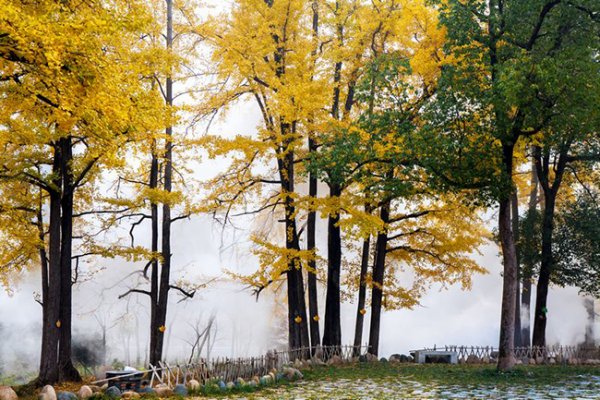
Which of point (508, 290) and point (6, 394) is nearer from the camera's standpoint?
point (6, 394)

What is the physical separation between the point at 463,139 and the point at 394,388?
6361mm

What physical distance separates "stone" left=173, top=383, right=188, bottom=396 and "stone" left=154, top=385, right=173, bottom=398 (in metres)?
0.10

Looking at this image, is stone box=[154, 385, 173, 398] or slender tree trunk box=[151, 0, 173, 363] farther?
slender tree trunk box=[151, 0, 173, 363]

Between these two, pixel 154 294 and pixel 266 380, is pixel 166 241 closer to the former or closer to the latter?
pixel 154 294

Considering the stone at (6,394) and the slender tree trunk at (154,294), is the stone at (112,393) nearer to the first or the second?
the stone at (6,394)

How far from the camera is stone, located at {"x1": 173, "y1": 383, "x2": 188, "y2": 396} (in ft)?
40.8

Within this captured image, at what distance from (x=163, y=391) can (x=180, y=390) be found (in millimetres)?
348

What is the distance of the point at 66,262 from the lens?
16422 millimetres

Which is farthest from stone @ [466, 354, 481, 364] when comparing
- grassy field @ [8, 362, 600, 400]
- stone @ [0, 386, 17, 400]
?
stone @ [0, 386, 17, 400]

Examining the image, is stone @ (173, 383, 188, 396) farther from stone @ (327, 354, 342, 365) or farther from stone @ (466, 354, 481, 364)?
stone @ (466, 354, 481, 364)

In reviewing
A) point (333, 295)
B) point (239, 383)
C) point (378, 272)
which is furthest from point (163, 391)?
point (378, 272)

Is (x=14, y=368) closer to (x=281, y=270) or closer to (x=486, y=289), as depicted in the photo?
(x=281, y=270)

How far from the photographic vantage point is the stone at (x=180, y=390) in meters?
12.4

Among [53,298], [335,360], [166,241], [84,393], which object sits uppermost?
[166,241]
